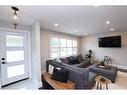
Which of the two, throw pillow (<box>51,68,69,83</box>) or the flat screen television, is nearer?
throw pillow (<box>51,68,69,83</box>)

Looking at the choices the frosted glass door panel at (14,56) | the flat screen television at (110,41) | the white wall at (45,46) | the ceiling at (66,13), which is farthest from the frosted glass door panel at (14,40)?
the flat screen television at (110,41)

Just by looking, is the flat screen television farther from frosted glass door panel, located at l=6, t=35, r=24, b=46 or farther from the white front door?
frosted glass door panel, located at l=6, t=35, r=24, b=46

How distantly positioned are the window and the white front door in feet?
5.79

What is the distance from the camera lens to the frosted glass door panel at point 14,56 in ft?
10.6

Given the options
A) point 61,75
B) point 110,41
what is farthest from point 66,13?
point 110,41

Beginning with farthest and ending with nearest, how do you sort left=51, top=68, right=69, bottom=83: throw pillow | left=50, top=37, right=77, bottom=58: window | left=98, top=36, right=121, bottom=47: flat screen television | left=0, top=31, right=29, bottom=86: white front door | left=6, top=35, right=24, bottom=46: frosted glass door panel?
left=98, top=36, right=121, bottom=47: flat screen television < left=50, top=37, right=77, bottom=58: window < left=6, top=35, right=24, bottom=46: frosted glass door panel < left=0, top=31, right=29, bottom=86: white front door < left=51, top=68, right=69, bottom=83: throw pillow

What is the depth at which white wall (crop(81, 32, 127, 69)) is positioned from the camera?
5.29m

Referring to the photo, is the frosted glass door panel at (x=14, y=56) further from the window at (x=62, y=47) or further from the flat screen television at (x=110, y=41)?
the flat screen television at (x=110, y=41)

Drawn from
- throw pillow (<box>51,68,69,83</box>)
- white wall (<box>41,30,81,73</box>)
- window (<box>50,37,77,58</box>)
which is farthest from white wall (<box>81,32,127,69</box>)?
throw pillow (<box>51,68,69,83</box>)

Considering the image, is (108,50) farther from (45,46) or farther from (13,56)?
(13,56)

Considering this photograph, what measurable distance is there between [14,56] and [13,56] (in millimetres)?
37
